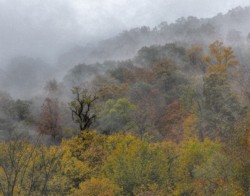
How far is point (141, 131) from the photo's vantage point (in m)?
60.6

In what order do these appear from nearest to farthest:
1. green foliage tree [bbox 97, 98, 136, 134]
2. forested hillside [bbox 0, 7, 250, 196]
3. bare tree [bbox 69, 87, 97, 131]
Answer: forested hillside [bbox 0, 7, 250, 196], bare tree [bbox 69, 87, 97, 131], green foliage tree [bbox 97, 98, 136, 134]

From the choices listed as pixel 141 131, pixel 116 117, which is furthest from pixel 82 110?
pixel 116 117

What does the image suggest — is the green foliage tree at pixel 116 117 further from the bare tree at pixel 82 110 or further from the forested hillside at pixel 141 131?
the bare tree at pixel 82 110

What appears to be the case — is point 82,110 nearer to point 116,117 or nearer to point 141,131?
point 141,131

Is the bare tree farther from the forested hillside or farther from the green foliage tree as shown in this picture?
the green foliage tree

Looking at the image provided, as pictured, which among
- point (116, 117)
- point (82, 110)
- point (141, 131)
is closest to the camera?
point (82, 110)

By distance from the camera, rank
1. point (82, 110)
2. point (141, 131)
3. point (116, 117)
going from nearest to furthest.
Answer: point (82, 110), point (141, 131), point (116, 117)

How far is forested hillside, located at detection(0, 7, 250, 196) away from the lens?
2938cm

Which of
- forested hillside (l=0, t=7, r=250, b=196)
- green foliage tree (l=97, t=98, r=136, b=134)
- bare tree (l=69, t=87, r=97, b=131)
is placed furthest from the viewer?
green foliage tree (l=97, t=98, r=136, b=134)

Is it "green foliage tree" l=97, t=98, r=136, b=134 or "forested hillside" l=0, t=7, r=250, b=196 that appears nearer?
"forested hillside" l=0, t=7, r=250, b=196

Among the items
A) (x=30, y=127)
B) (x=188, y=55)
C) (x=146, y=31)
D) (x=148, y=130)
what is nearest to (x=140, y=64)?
(x=188, y=55)

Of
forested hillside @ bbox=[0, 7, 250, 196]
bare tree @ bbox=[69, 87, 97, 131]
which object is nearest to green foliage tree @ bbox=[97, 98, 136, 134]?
forested hillside @ bbox=[0, 7, 250, 196]

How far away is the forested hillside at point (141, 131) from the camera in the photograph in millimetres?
29377

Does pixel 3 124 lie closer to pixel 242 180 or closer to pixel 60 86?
pixel 60 86
